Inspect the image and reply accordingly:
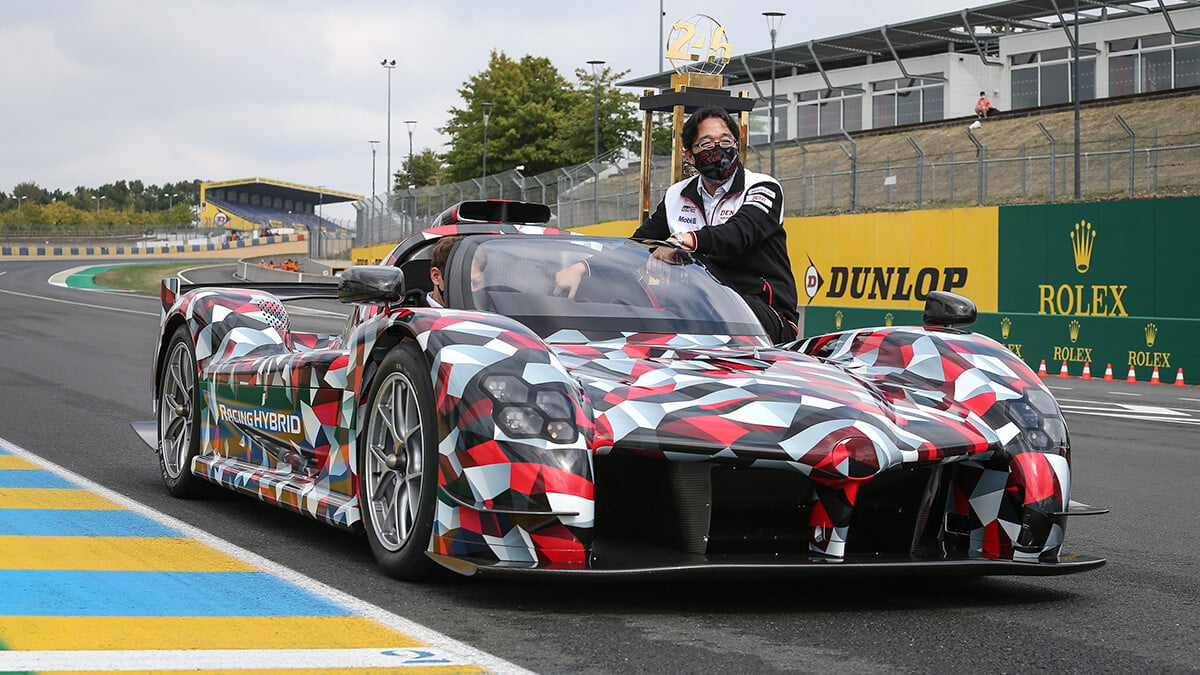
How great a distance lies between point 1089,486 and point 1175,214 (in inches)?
646

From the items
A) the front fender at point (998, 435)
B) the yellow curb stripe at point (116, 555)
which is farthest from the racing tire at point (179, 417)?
the front fender at point (998, 435)

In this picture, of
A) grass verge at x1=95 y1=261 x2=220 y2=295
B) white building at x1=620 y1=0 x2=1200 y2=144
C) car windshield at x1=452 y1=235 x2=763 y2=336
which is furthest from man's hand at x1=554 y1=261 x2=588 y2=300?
grass verge at x1=95 y1=261 x2=220 y2=295

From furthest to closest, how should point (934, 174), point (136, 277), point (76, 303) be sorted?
point (136, 277) < point (76, 303) < point (934, 174)

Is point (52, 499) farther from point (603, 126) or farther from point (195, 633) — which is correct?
point (603, 126)

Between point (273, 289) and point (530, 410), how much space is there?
4214 millimetres

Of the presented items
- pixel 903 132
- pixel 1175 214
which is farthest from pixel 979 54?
pixel 1175 214

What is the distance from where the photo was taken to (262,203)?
495ft

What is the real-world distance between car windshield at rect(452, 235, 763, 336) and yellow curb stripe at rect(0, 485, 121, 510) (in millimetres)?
2152

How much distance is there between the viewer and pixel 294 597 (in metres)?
4.62

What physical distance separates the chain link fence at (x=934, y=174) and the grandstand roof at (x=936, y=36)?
4692 millimetres

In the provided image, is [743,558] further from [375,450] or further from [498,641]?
[375,450]

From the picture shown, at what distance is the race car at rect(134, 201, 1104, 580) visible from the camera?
4402 millimetres

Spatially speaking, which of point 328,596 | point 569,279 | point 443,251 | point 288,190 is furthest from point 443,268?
point 288,190

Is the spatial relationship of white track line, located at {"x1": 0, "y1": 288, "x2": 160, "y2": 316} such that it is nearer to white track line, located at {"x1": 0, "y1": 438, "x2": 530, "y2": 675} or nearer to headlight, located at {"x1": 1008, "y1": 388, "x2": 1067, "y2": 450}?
white track line, located at {"x1": 0, "y1": 438, "x2": 530, "y2": 675}
